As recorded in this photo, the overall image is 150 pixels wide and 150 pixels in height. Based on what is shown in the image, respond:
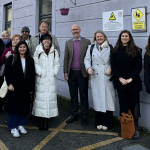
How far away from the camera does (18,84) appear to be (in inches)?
138

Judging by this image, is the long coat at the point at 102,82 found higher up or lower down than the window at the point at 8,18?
lower down

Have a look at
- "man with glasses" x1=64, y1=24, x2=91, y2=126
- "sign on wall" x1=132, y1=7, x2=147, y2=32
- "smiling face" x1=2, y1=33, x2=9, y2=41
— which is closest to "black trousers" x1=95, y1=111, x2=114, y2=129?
"man with glasses" x1=64, y1=24, x2=91, y2=126

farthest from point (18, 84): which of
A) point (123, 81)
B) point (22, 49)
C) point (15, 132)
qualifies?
point (123, 81)

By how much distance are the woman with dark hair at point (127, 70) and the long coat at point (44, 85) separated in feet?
3.90

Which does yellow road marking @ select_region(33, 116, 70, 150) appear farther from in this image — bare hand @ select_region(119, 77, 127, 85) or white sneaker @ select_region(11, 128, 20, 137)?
bare hand @ select_region(119, 77, 127, 85)

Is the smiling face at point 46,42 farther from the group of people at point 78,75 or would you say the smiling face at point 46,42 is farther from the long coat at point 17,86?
the long coat at point 17,86

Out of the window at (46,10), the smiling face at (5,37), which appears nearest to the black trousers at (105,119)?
the smiling face at (5,37)

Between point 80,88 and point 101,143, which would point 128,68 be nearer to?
point 80,88

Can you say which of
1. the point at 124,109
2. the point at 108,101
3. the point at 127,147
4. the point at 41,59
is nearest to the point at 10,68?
the point at 41,59

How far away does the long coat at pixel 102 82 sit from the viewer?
3.71 m

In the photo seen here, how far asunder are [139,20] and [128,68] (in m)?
1.16

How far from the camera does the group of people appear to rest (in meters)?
3.45

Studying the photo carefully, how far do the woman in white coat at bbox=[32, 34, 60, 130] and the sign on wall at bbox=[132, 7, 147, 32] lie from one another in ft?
5.83

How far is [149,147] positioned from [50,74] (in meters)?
2.13
